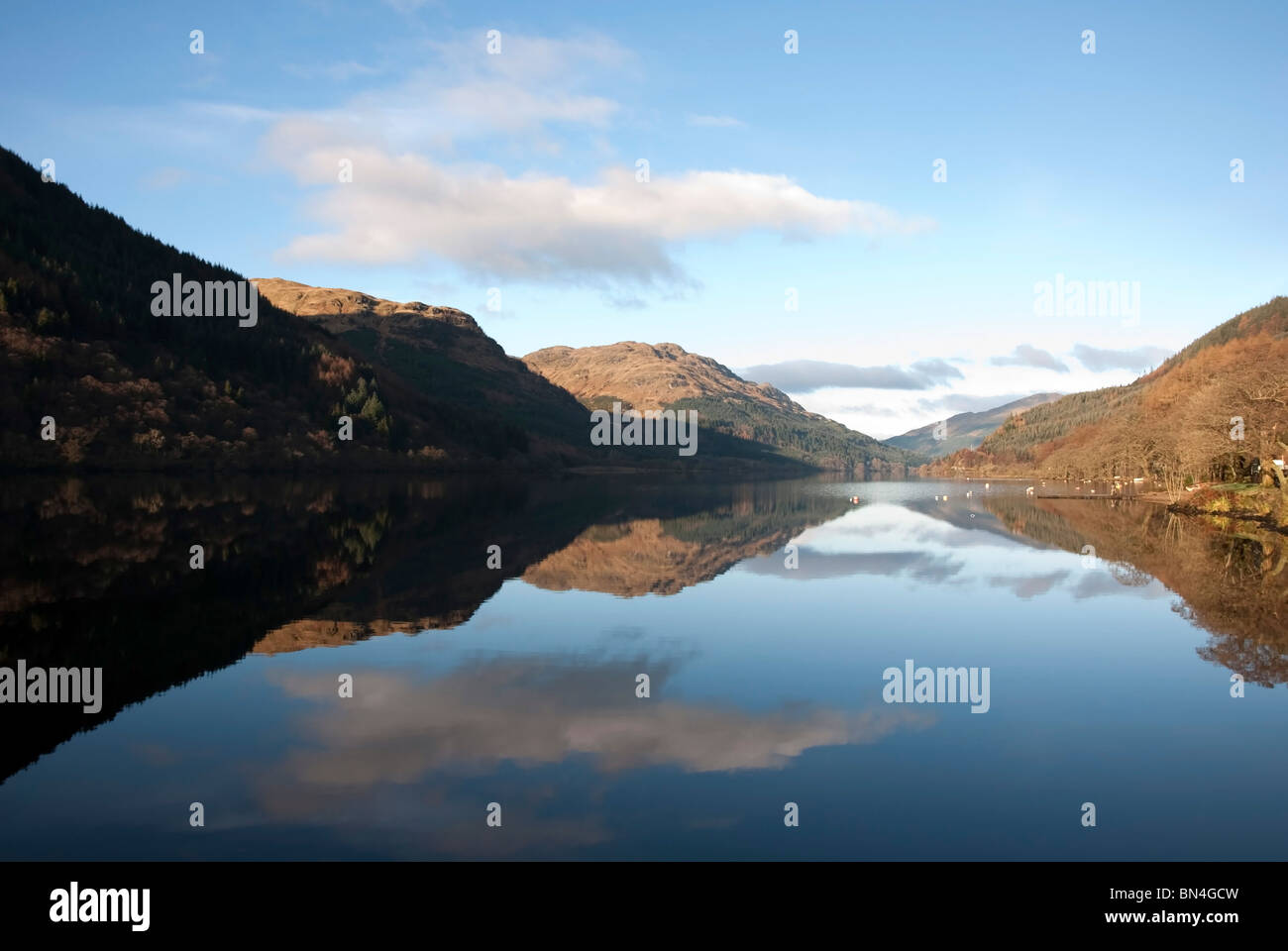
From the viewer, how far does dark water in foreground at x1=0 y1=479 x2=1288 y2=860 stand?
11.2m

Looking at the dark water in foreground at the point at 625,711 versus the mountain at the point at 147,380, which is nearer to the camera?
the dark water in foreground at the point at 625,711

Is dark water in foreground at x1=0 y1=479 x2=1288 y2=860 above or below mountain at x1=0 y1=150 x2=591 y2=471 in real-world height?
below

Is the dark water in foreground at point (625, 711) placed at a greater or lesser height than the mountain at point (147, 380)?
lesser

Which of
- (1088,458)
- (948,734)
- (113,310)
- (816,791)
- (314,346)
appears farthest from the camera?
(314,346)

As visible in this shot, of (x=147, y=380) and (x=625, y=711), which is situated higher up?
(x=147, y=380)

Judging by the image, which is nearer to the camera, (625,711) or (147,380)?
(625,711)

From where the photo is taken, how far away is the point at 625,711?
16.7m

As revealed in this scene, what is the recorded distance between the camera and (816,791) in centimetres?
1259

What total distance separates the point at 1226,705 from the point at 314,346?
20113 cm

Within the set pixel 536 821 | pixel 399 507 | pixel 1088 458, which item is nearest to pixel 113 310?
pixel 399 507

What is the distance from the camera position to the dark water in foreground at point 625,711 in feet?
36.7

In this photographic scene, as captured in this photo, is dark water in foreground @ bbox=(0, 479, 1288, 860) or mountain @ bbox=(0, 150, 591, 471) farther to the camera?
mountain @ bbox=(0, 150, 591, 471)
